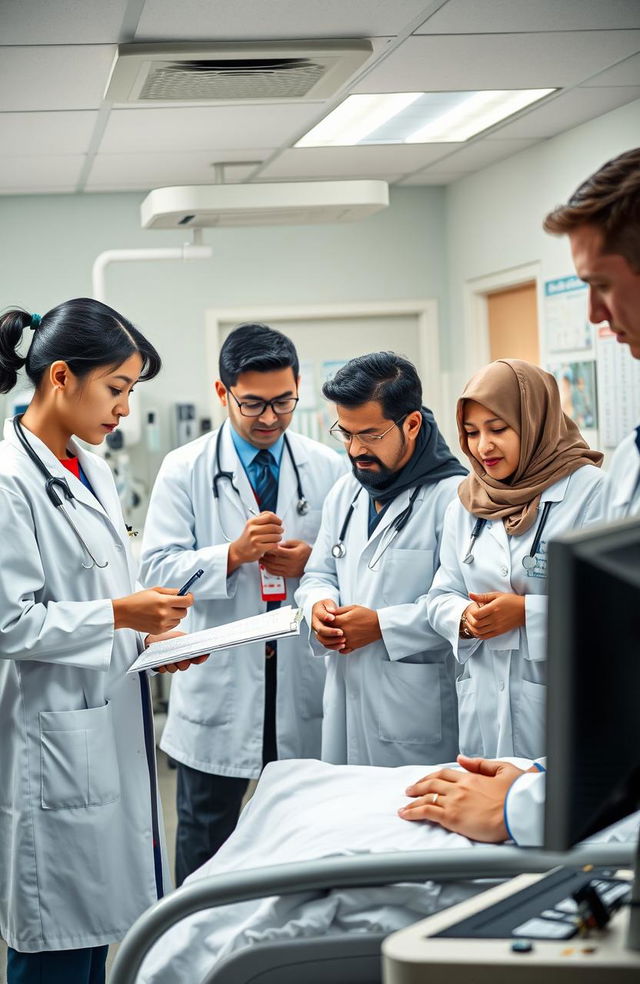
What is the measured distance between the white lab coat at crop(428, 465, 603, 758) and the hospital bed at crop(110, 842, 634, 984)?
0.82m

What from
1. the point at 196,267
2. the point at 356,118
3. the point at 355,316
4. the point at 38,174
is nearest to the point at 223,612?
the point at 356,118

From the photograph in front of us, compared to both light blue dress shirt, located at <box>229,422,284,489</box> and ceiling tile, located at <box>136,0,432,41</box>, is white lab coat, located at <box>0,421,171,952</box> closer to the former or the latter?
light blue dress shirt, located at <box>229,422,284,489</box>

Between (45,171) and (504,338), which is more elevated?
(45,171)

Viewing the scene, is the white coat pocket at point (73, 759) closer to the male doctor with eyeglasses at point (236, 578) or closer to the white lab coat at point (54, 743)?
the white lab coat at point (54, 743)

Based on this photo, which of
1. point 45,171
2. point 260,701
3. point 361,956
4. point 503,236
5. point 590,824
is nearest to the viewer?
point 590,824

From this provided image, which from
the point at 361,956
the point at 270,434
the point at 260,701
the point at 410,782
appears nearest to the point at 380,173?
the point at 270,434

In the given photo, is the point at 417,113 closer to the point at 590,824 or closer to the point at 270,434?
the point at 270,434

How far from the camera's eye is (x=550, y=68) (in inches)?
120

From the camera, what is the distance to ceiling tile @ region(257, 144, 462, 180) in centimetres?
406

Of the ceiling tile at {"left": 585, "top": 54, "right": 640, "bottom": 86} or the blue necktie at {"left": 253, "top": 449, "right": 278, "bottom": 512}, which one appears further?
the ceiling tile at {"left": 585, "top": 54, "right": 640, "bottom": 86}

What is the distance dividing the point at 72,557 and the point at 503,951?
3.92ft

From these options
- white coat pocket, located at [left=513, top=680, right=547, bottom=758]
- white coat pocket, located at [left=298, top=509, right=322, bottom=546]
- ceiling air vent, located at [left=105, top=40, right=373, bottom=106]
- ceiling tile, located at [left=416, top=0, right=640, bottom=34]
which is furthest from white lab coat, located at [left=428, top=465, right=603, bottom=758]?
ceiling air vent, located at [left=105, top=40, right=373, bottom=106]

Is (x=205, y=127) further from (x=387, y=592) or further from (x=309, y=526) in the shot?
(x=387, y=592)

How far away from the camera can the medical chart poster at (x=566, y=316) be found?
12.6 ft
